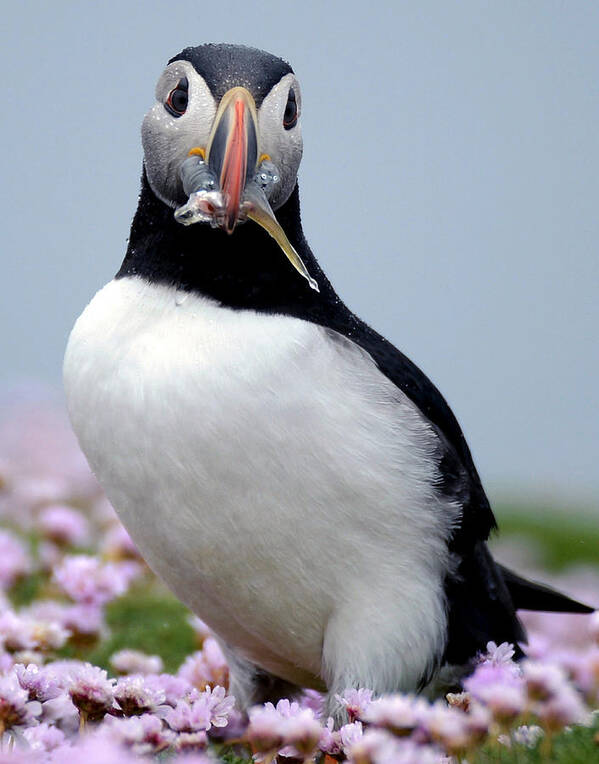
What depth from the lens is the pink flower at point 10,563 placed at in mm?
6727

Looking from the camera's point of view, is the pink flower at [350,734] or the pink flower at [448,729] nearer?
the pink flower at [448,729]

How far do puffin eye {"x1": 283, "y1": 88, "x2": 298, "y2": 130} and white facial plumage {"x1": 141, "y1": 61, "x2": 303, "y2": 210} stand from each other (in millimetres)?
19

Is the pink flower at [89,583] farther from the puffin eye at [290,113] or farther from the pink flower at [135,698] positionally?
the puffin eye at [290,113]

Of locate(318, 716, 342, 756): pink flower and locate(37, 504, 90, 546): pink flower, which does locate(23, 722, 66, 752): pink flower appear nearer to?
locate(318, 716, 342, 756): pink flower

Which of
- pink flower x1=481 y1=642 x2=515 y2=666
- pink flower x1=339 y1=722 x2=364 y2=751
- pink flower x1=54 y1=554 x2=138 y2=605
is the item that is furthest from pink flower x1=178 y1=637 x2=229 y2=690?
pink flower x1=339 y1=722 x2=364 y2=751

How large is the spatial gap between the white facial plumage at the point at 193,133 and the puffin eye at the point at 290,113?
2 cm

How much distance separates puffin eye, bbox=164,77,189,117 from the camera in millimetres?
4453

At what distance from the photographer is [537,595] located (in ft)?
18.0

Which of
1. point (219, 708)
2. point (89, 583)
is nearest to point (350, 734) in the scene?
point (219, 708)

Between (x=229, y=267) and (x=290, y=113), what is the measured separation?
23.9 inches

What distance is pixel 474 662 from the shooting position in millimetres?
4902

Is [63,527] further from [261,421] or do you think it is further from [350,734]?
[350,734]

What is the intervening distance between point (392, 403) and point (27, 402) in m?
9.44

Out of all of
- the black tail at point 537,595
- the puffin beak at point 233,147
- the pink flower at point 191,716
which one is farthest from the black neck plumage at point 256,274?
the pink flower at point 191,716
